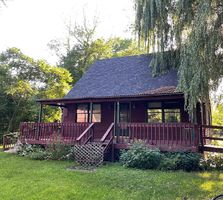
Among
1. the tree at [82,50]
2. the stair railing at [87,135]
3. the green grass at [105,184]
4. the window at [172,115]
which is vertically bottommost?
the green grass at [105,184]

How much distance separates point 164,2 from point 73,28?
70.1 feet

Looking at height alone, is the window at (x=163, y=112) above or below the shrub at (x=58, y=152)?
above

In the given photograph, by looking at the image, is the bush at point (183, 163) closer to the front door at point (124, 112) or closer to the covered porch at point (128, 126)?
the covered porch at point (128, 126)

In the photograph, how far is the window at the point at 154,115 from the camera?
41.2ft

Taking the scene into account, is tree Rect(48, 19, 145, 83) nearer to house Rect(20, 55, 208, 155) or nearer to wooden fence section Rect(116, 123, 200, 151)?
house Rect(20, 55, 208, 155)

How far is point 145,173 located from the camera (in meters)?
7.86

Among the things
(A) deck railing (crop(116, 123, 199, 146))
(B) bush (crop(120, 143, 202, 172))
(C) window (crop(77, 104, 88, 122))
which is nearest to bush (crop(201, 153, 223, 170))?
(B) bush (crop(120, 143, 202, 172))

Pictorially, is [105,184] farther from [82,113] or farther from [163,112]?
[82,113]

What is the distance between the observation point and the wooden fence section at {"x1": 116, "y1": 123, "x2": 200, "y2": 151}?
9.58m

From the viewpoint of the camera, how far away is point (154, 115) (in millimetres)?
12766

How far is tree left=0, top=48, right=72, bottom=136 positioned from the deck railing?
1159 cm

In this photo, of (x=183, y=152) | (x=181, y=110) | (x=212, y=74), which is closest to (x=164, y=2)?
(x=212, y=74)

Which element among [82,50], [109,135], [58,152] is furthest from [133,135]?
[82,50]

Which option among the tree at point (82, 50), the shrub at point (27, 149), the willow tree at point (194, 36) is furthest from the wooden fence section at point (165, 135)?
the tree at point (82, 50)
